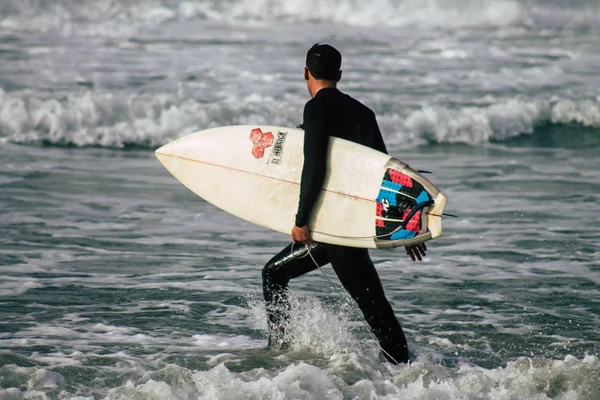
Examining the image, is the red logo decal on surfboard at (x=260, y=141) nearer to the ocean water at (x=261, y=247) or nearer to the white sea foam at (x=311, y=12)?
the ocean water at (x=261, y=247)

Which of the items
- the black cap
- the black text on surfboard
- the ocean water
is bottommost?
the ocean water

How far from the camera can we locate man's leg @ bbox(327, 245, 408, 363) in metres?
4.09

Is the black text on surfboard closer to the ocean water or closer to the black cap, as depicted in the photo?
the black cap

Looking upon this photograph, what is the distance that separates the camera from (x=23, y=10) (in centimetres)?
2812

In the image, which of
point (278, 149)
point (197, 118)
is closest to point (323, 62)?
point (278, 149)

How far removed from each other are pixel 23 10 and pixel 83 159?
60.9 ft

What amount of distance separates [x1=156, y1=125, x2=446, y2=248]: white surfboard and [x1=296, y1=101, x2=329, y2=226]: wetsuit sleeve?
11 centimetres

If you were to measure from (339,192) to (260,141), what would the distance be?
0.57m

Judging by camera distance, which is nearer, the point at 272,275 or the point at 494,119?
the point at 272,275

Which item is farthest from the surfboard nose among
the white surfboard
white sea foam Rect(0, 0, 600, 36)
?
white sea foam Rect(0, 0, 600, 36)

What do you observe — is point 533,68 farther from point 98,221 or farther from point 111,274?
point 111,274

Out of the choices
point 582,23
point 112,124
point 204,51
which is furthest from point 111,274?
point 582,23

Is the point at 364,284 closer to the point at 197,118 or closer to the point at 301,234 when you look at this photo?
the point at 301,234

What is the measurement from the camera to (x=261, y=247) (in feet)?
23.5
